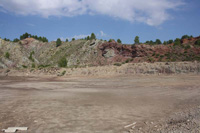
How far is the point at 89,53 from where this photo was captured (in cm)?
7325

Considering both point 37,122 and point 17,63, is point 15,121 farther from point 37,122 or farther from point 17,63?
point 17,63

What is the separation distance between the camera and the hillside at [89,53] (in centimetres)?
5069

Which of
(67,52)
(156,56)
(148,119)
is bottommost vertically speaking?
(148,119)

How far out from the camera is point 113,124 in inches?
301

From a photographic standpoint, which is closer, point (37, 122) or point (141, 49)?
point (37, 122)

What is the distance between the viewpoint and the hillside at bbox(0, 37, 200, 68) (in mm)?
50688

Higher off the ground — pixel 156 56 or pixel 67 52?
pixel 67 52

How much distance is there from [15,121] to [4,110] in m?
2.71

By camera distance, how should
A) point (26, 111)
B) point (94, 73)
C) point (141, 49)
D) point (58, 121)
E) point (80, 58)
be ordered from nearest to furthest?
point (58, 121) → point (26, 111) → point (94, 73) → point (141, 49) → point (80, 58)

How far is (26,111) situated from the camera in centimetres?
998

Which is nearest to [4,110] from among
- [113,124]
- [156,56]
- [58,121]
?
[58,121]

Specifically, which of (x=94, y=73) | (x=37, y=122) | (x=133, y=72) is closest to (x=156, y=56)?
(x=133, y=72)

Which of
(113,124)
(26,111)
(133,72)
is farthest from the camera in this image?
(133,72)

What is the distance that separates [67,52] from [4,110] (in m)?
73.2
